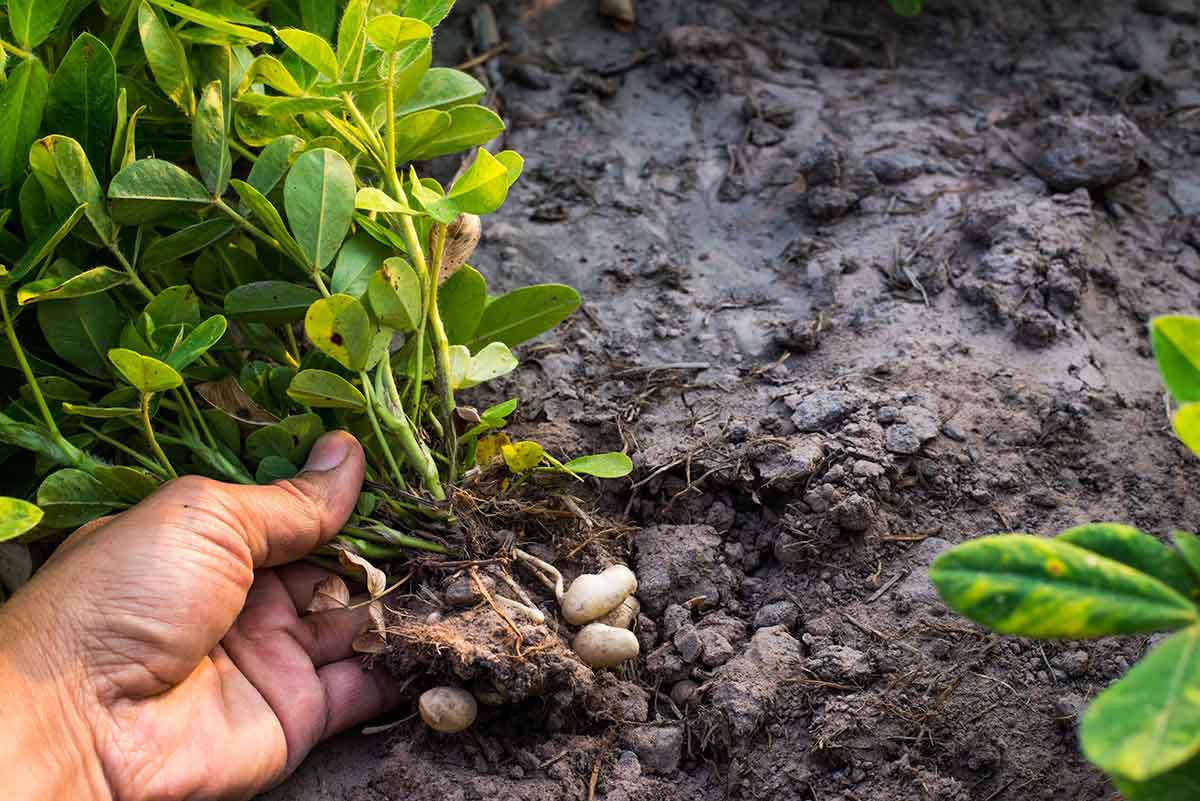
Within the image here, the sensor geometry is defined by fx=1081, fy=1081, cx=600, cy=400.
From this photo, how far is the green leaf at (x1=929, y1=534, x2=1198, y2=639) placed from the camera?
3.04 ft

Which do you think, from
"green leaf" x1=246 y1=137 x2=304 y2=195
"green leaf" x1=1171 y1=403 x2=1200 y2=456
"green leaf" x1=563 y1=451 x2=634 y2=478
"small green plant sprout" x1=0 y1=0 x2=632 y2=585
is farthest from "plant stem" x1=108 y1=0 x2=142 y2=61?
"green leaf" x1=1171 y1=403 x2=1200 y2=456

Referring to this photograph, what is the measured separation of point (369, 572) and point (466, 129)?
66cm

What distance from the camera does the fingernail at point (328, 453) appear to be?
1.57 meters

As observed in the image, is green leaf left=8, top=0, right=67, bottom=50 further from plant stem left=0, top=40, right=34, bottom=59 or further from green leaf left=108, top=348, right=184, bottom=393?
green leaf left=108, top=348, right=184, bottom=393

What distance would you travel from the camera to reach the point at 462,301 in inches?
66.2

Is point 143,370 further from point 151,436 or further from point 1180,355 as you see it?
point 1180,355

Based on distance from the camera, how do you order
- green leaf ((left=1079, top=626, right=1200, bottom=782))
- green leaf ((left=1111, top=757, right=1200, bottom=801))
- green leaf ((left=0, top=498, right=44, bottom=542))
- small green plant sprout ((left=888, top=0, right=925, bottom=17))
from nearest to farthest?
green leaf ((left=1079, top=626, right=1200, bottom=782)) → green leaf ((left=1111, top=757, right=1200, bottom=801)) → green leaf ((left=0, top=498, right=44, bottom=542)) → small green plant sprout ((left=888, top=0, right=925, bottom=17))

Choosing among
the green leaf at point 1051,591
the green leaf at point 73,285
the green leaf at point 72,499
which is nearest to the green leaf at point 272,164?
the green leaf at point 73,285

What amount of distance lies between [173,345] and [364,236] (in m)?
0.33

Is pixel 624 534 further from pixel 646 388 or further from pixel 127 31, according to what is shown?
pixel 127 31

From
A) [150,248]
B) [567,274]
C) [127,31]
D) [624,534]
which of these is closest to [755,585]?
[624,534]

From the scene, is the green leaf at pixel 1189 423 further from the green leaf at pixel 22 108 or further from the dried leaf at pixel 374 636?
the green leaf at pixel 22 108

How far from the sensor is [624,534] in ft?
5.62

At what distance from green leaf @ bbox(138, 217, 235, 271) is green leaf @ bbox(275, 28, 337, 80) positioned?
0.91ft
